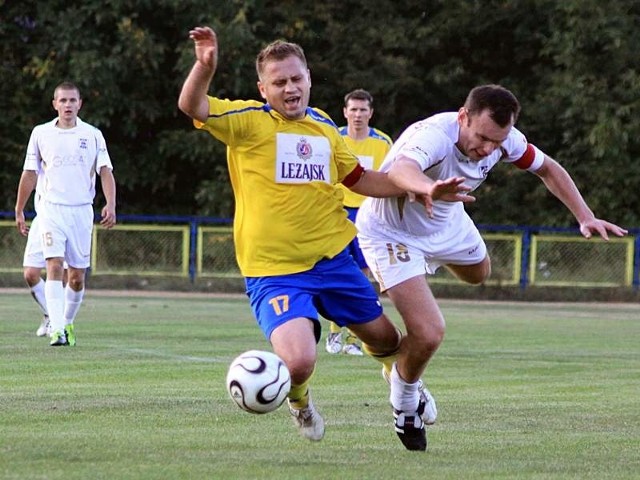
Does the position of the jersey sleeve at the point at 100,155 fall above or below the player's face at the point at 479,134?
below

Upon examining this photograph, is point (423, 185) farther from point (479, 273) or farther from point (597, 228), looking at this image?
point (479, 273)

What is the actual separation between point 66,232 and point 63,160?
0.65m

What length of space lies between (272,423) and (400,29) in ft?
81.9

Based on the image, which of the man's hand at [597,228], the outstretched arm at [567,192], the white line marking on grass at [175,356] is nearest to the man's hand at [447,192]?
the man's hand at [597,228]

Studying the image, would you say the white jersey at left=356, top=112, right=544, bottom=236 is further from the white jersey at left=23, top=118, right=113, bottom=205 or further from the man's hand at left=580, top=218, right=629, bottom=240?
the white jersey at left=23, top=118, right=113, bottom=205

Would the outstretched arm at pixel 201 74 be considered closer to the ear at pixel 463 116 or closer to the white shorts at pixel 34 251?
the ear at pixel 463 116

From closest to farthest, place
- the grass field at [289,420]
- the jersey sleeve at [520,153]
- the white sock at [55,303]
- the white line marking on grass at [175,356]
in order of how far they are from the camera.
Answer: the grass field at [289,420] < the jersey sleeve at [520,153] < the white line marking on grass at [175,356] < the white sock at [55,303]

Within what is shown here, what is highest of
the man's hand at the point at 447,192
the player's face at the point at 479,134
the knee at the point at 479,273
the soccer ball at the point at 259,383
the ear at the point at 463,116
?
the ear at the point at 463,116

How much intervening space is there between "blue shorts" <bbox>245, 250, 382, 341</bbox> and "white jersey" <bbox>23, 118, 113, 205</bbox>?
674cm

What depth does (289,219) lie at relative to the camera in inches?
285

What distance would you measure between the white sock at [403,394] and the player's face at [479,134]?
1154 millimetres

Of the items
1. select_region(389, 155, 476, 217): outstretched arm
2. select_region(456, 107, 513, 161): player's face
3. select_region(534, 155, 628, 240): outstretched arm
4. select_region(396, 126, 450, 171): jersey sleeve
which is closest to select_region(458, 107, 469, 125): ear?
select_region(456, 107, 513, 161): player's face

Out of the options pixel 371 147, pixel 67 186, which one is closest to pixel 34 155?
pixel 67 186

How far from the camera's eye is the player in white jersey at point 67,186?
44.5 ft
